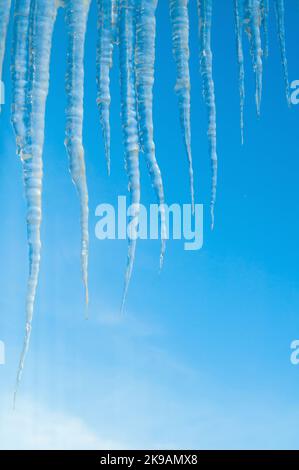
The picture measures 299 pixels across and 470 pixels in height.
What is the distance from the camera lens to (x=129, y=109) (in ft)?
2.54

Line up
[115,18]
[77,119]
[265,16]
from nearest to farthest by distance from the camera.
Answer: [77,119]
[115,18]
[265,16]

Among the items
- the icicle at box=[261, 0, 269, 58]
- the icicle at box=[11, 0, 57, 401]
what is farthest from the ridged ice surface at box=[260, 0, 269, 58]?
the icicle at box=[11, 0, 57, 401]

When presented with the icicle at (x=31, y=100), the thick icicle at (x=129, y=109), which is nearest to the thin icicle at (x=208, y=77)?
the thick icicle at (x=129, y=109)

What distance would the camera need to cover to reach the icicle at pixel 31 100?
0.71 metres

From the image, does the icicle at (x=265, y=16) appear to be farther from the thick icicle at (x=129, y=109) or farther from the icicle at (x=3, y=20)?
the icicle at (x=3, y=20)

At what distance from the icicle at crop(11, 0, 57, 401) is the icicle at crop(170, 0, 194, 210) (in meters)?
0.17

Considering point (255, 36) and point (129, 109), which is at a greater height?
point (255, 36)

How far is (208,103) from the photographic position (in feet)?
2.71

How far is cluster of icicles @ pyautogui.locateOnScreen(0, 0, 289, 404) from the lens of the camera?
73 cm

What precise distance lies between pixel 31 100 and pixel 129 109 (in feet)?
0.42

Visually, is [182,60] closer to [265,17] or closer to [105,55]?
[105,55]

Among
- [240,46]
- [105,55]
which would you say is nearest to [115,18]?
[105,55]

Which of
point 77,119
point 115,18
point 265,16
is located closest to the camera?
point 77,119
